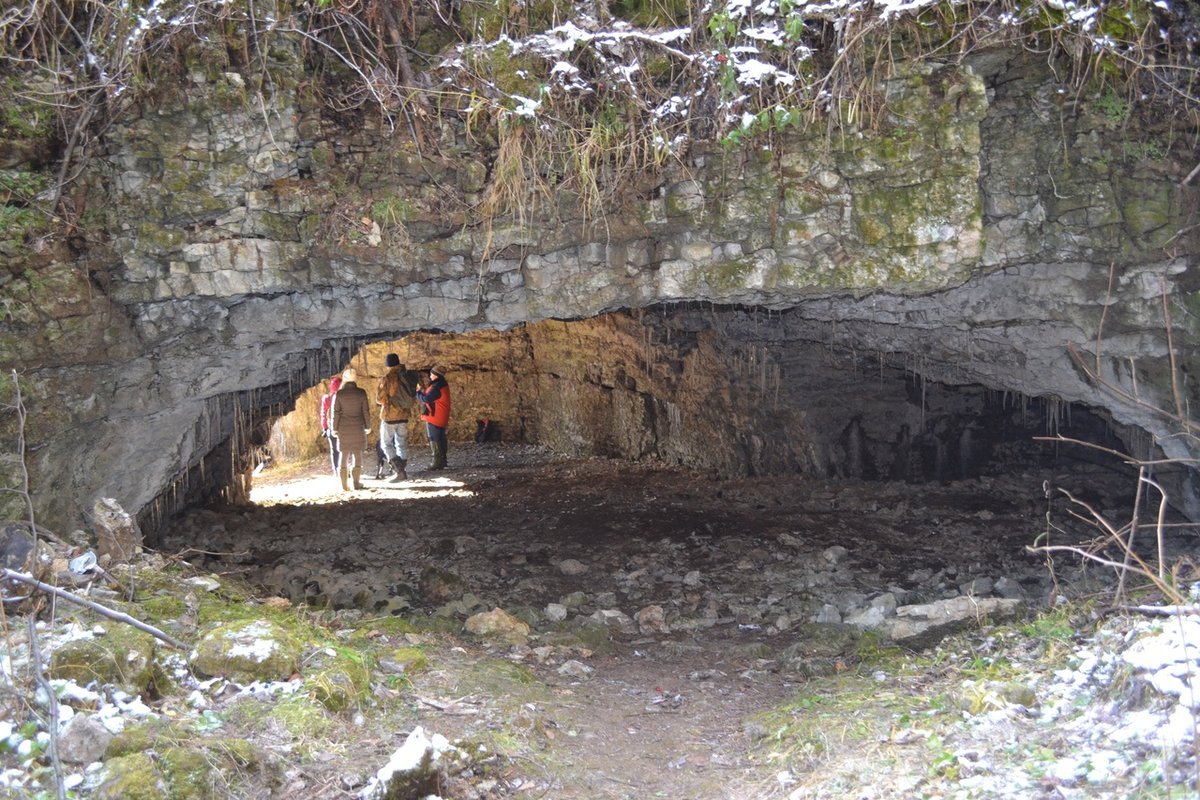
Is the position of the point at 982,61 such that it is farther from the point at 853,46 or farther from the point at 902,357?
the point at 902,357

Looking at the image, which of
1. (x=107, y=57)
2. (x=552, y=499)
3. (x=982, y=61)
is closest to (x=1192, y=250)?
(x=982, y=61)

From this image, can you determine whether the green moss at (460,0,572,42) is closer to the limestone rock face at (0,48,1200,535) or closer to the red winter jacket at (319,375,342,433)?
the limestone rock face at (0,48,1200,535)

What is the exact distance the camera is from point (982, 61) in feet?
18.1

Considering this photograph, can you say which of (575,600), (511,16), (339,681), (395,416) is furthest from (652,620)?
(395,416)

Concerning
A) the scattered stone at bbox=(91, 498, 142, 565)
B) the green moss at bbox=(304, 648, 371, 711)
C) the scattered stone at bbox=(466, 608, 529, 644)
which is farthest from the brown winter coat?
the green moss at bbox=(304, 648, 371, 711)

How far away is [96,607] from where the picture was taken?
3332 mm

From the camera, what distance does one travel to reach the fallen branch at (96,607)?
3258 millimetres

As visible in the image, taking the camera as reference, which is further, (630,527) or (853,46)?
(630,527)

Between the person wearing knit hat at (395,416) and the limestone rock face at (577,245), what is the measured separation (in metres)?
4.34

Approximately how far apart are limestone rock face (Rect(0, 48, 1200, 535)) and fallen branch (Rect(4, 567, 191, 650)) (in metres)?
2.92

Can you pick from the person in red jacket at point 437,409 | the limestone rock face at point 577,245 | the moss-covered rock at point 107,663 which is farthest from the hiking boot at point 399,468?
the moss-covered rock at point 107,663

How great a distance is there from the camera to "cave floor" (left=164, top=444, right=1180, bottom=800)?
384 centimetres

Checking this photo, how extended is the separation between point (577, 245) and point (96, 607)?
12.3 feet

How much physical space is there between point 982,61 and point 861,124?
0.84m
